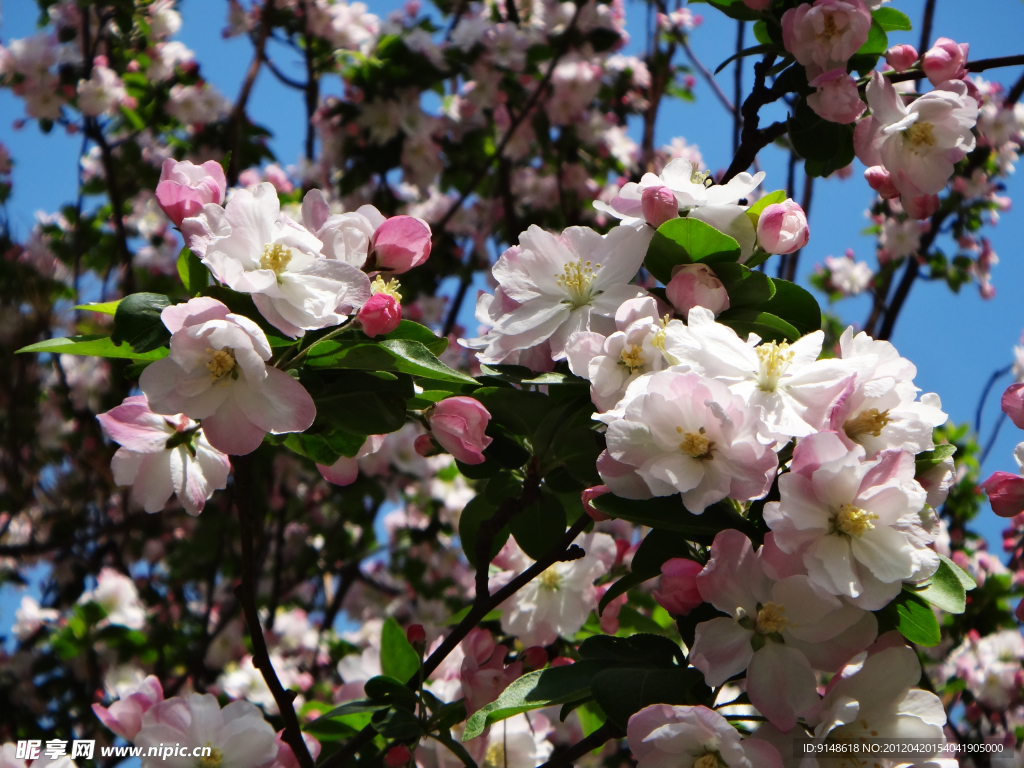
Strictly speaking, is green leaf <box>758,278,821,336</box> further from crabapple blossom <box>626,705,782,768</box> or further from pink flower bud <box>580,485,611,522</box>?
crabapple blossom <box>626,705,782,768</box>

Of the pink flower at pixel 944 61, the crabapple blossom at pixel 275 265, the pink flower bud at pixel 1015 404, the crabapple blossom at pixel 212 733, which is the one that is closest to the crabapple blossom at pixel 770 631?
the pink flower bud at pixel 1015 404

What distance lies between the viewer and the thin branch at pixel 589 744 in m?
0.93

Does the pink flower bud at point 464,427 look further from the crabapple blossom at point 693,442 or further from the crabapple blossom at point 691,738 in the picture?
the crabapple blossom at point 691,738

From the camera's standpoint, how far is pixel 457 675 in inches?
53.5

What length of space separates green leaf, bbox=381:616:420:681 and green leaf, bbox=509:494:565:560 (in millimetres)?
253

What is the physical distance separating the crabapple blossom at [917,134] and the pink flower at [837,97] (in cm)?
3

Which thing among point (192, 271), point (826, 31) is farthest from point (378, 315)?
point (826, 31)

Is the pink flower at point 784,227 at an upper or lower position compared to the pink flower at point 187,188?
lower

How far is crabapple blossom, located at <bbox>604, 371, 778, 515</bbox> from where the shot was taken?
77 centimetres

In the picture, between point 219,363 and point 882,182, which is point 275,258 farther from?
point 882,182

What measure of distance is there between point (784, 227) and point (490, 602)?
563mm

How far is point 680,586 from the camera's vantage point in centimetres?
84

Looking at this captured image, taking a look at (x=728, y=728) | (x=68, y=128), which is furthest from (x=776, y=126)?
(x=68, y=128)

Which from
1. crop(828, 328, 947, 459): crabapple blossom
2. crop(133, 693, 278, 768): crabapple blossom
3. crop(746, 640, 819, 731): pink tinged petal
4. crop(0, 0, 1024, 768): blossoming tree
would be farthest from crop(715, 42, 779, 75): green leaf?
crop(133, 693, 278, 768): crabapple blossom
